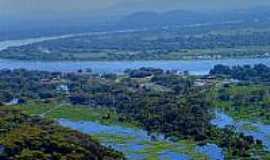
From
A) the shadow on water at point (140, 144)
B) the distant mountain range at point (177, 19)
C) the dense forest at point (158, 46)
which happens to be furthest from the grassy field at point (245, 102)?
the distant mountain range at point (177, 19)

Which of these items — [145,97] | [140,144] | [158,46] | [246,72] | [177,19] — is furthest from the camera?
[177,19]

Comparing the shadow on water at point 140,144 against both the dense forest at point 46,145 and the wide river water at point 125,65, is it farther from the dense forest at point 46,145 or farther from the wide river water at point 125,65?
the wide river water at point 125,65

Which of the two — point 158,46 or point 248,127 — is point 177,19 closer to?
point 158,46

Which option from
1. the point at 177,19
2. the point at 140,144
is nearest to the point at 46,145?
the point at 140,144

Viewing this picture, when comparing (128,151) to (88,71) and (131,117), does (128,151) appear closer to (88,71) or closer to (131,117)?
(131,117)

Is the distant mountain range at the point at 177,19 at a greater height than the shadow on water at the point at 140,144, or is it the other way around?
the shadow on water at the point at 140,144

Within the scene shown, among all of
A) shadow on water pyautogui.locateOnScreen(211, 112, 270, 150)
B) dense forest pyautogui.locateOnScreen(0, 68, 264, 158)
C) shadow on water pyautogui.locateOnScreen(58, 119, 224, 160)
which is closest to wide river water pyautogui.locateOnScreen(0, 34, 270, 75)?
dense forest pyautogui.locateOnScreen(0, 68, 264, 158)

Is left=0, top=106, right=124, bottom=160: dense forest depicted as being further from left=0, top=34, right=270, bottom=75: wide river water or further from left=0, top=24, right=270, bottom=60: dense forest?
left=0, top=24, right=270, bottom=60: dense forest

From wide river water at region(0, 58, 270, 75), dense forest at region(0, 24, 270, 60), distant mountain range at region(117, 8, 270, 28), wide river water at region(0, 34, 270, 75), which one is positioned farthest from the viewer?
distant mountain range at region(117, 8, 270, 28)

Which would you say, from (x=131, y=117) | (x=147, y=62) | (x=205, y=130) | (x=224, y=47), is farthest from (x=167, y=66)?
(x=205, y=130)

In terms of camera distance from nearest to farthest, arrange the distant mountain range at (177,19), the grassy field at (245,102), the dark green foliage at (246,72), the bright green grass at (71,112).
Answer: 1. the grassy field at (245,102)
2. the bright green grass at (71,112)
3. the dark green foliage at (246,72)
4. the distant mountain range at (177,19)
